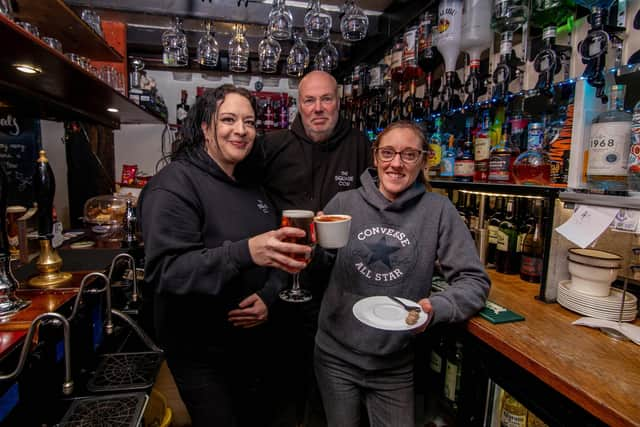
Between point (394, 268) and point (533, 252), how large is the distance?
0.90 meters

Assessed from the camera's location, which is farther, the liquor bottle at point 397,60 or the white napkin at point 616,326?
the liquor bottle at point 397,60

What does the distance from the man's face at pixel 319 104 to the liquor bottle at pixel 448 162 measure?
745mm

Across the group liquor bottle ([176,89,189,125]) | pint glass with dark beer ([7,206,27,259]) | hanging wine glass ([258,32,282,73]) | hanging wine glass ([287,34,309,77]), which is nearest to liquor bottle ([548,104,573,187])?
hanging wine glass ([287,34,309,77])

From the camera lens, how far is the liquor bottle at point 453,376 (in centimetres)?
166

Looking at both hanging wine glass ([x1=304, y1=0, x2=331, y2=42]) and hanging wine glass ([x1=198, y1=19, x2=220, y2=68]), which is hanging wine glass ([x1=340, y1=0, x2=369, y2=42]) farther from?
hanging wine glass ([x1=198, y1=19, x2=220, y2=68])

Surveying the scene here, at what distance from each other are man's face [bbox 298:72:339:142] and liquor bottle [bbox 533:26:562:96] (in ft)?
3.31

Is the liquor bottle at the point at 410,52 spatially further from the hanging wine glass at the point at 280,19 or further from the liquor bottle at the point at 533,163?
the liquor bottle at the point at 533,163

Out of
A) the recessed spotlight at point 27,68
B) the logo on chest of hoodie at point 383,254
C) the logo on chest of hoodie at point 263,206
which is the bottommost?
the logo on chest of hoodie at point 383,254

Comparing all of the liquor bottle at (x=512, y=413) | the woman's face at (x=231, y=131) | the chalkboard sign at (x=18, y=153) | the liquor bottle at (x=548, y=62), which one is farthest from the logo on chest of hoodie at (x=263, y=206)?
the chalkboard sign at (x=18, y=153)

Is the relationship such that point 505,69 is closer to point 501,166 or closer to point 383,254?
point 501,166

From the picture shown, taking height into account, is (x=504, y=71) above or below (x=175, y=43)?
below

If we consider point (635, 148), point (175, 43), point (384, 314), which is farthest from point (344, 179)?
point (175, 43)

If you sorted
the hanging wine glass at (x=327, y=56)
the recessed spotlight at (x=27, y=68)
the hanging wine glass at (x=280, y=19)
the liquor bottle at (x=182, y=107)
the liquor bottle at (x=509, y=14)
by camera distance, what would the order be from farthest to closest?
the liquor bottle at (x=182, y=107), the hanging wine glass at (x=327, y=56), the hanging wine glass at (x=280, y=19), the recessed spotlight at (x=27, y=68), the liquor bottle at (x=509, y=14)

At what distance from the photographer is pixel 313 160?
1.97m
